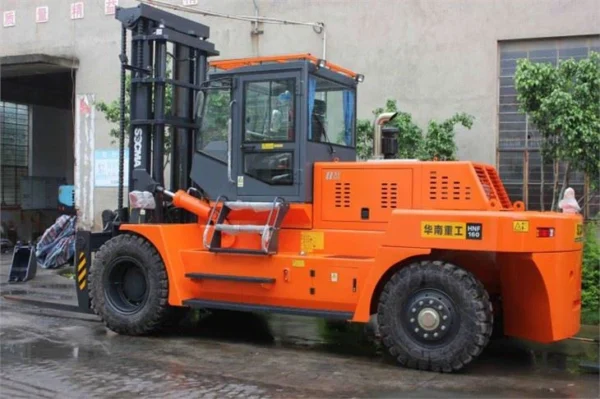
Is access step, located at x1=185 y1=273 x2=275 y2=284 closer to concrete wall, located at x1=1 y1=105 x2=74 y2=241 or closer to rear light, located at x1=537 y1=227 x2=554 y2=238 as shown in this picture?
rear light, located at x1=537 y1=227 x2=554 y2=238

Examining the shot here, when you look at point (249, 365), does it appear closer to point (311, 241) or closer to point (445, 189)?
point (311, 241)

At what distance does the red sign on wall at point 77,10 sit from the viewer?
62.4 ft

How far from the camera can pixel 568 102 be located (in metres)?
10.4

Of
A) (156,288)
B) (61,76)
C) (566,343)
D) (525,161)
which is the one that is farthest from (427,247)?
(61,76)

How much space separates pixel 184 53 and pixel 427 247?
4284 millimetres

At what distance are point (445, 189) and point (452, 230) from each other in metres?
0.62

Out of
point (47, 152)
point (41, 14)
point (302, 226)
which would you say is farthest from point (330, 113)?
point (47, 152)

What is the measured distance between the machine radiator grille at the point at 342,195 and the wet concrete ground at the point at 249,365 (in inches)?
63.8

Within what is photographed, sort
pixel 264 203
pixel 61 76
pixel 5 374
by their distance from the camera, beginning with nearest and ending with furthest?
pixel 5 374, pixel 264 203, pixel 61 76

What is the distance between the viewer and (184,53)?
9156mm

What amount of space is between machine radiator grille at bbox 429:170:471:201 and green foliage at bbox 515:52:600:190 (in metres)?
4.14

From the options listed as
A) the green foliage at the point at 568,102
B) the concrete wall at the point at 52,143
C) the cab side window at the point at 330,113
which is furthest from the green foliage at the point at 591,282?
the concrete wall at the point at 52,143

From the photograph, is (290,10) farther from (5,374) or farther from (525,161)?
(5,374)

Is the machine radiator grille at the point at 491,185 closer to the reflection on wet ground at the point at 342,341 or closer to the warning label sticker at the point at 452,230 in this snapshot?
the warning label sticker at the point at 452,230
